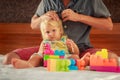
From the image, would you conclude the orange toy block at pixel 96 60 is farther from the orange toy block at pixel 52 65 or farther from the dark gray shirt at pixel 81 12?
the dark gray shirt at pixel 81 12

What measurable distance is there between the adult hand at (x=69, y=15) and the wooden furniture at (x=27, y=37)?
0.82m

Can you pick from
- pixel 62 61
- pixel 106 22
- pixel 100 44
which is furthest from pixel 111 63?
pixel 100 44

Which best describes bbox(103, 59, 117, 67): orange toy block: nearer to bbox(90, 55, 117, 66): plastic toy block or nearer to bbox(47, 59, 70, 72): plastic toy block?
bbox(90, 55, 117, 66): plastic toy block

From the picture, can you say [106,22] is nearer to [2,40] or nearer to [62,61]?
[62,61]

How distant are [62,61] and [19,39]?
3.94ft

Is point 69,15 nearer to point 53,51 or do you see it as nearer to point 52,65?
point 53,51

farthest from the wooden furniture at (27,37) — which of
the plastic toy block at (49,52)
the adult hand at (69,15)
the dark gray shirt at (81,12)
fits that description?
the plastic toy block at (49,52)

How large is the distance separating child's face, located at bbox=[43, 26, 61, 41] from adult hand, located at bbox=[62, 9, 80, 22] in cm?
9

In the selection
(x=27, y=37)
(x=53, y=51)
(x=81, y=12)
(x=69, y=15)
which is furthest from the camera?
(x=27, y=37)

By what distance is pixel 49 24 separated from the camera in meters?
1.15

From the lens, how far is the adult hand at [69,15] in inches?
48.1

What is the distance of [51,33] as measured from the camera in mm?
1152

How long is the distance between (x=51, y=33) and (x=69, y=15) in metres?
0.12

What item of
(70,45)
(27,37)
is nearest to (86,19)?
(70,45)
